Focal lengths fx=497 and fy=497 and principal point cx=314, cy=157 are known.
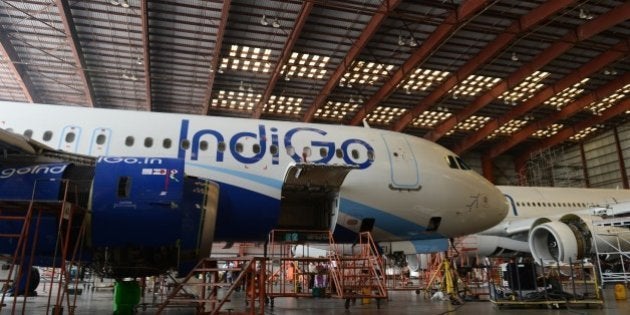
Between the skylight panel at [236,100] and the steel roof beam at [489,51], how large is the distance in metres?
10.8

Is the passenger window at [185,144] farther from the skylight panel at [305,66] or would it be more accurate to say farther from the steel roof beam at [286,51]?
the skylight panel at [305,66]

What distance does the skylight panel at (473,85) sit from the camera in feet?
98.9

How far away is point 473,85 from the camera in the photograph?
31.1m

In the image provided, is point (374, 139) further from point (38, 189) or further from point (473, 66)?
point (473, 66)

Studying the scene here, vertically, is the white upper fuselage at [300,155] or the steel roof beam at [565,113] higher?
the steel roof beam at [565,113]

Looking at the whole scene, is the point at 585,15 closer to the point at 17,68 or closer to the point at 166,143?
the point at 166,143

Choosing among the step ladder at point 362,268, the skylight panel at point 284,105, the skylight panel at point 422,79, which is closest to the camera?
the step ladder at point 362,268

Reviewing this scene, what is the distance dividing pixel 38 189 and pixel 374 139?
757 cm

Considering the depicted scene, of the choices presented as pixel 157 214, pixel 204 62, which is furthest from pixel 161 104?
pixel 157 214

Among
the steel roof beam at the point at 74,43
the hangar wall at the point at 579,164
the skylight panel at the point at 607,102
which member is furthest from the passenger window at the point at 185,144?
the hangar wall at the point at 579,164

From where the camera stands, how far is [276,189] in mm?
10828

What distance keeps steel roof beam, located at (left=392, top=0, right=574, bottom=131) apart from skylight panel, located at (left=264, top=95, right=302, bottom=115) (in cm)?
802

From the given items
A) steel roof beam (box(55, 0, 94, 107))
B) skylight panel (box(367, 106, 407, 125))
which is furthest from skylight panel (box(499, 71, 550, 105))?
steel roof beam (box(55, 0, 94, 107))

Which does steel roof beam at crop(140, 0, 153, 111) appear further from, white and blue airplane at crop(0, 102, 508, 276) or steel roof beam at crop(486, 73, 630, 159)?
steel roof beam at crop(486, 73, 630, 159)
